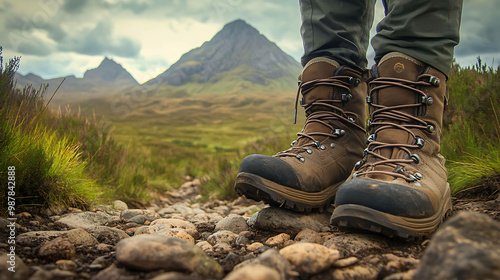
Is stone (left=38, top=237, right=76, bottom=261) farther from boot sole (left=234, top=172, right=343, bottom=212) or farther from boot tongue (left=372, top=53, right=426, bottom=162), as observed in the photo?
boot tongue (left=372, top=53, right=426, bottom=162)

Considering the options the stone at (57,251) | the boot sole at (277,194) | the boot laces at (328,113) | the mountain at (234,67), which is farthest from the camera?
the mountain at (234,67)

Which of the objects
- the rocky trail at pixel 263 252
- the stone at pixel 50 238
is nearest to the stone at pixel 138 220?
the rocky trail at pixel 263 252

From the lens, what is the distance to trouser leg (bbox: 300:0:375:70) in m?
2.09

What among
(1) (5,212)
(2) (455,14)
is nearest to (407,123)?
(2) (455,14)

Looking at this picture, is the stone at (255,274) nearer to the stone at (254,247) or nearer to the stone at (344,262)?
the stone at (344,262)

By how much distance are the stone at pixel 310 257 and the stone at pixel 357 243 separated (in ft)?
0.68

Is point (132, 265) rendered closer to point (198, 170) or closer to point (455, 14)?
point (455, 14)

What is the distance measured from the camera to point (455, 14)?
1638 millimetres

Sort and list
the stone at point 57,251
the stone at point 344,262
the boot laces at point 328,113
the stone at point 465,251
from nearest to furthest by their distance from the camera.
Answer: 1. the stone at point 465,251
2. the stone at point 344,262
3. the stone at point 57,251
4. the boot laces at point 328,113

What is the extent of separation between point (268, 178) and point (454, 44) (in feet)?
4.06

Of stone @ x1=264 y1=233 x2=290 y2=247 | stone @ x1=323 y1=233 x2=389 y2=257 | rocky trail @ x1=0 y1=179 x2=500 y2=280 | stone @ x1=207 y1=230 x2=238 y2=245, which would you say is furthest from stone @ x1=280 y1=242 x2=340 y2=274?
stone @ x1=207 y1=230 x2=238 y2=245

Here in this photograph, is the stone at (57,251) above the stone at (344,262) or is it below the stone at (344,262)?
below

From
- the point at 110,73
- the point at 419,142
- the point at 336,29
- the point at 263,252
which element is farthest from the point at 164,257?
the point at 110,73

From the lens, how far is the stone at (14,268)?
2.76 ft
